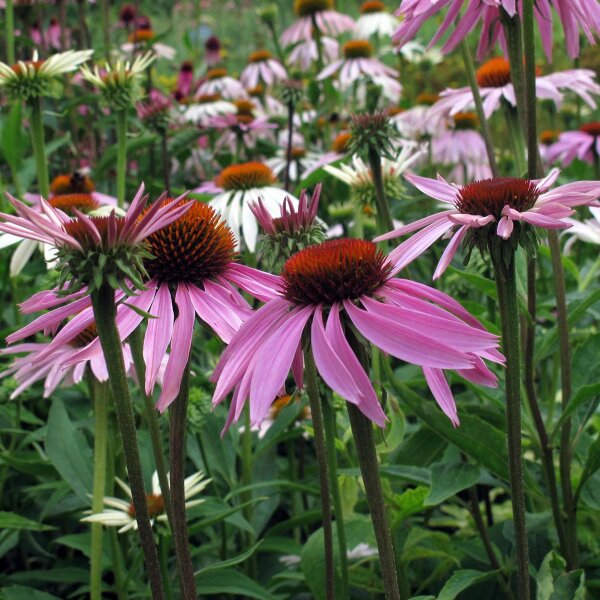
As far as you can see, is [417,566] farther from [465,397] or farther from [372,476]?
[372,476]

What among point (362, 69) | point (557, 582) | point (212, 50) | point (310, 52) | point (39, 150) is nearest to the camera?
point (557, 582)

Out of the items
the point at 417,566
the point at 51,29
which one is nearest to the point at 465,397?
the point at 417,566

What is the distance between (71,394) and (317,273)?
96 centimetres

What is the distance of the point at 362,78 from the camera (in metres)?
2.92

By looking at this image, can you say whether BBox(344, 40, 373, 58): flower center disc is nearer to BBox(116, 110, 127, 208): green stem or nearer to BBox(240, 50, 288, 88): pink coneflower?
BBox(240, 50, 288, 88): pink coneflower

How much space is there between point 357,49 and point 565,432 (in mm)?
2115

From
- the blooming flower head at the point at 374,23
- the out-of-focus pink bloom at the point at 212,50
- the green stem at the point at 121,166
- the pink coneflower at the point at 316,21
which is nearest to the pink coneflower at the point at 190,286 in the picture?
the green stem at the point at 121,166

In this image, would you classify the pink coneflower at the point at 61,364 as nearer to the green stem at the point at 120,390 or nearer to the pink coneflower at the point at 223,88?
the green stem at the point at 120,390

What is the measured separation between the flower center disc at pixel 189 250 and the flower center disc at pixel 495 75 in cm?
104

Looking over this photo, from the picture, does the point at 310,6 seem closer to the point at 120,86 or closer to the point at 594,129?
the point at 594,129

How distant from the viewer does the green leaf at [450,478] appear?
3.14 feet

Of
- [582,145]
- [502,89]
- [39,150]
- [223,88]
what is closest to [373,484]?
[39,150]

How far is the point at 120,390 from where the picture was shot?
0.63m

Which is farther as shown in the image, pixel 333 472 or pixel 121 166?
pixel 121 166
